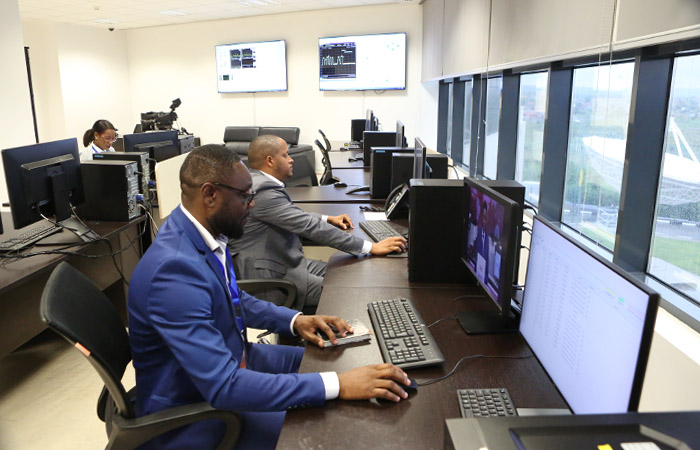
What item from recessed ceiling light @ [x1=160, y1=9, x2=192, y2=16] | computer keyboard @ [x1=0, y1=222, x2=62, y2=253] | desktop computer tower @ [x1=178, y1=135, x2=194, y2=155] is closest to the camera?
computer keyboard @ [x1=0, y1=222, x2=62, y2=253]

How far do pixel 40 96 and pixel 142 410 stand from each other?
906 cm

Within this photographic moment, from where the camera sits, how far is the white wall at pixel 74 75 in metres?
8.40

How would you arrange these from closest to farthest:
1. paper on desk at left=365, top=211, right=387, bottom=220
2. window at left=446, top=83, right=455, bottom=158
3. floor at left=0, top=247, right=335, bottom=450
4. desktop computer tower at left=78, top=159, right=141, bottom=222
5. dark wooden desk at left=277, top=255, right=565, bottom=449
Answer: dark wooden desk at left=277, top=255, right=565, bottom=449, floor at left=0, top=247, right=335, bottom=450, desktop computer tower at left=78, top=159, right=141, bottom=222, paper on desk at left=365, top=211, right=387, bottom=220, window at left=446, top=83, right=455, bottom=158

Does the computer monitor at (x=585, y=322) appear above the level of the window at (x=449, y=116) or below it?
below

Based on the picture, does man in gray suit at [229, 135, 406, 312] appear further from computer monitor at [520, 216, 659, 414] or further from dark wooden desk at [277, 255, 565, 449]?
computer monitor at [520, 216, 659, 414]

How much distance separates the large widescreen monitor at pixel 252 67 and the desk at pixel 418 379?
736cm

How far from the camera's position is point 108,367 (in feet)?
4.14

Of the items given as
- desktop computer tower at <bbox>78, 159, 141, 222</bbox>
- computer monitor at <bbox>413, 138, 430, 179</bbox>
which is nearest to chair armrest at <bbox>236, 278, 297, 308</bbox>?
computer monitor at <bbox>413, 138, 430, 179</bbox>

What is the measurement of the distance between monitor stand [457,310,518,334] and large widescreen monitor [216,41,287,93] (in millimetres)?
7644

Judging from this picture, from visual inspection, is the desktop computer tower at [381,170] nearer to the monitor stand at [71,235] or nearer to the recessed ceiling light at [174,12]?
the monitor stand at [71,235]

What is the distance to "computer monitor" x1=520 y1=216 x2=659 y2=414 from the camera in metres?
0.79

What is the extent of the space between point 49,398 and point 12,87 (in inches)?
143

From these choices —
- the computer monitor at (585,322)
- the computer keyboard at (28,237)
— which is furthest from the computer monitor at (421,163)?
the computer keyboard at (28,237)

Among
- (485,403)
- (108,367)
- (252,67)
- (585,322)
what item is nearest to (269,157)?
(108,367)
